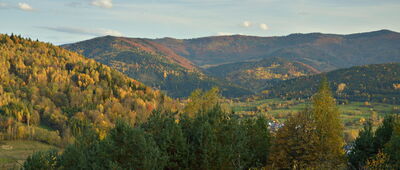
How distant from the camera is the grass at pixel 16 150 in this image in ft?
468

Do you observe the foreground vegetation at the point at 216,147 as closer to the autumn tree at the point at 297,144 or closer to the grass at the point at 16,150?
the autumn tree at the point at 297,144

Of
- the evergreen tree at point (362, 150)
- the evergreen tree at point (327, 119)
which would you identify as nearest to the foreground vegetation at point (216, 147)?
the evergreen tree at point (362, 150)

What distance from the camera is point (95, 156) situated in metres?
53.9

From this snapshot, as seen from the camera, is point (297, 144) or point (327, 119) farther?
point (327, 119)

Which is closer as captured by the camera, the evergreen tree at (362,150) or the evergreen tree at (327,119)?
the evergreen tree at (362,150)

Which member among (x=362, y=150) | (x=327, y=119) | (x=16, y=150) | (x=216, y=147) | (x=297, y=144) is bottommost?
(x=16, y=150)

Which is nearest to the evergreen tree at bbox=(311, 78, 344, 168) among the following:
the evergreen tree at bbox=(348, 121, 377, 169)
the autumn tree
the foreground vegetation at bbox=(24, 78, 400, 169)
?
the foreground vegetation at bbox=(24, 78, 400, 169)

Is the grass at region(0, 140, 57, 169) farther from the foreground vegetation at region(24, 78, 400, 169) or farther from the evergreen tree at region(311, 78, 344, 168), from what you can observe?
the evergreen tree at region(311, 78, 344, 168)

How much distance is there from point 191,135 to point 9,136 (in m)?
154

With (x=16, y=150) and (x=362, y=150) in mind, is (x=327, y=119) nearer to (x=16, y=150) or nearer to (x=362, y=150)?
(x=362, y=150)

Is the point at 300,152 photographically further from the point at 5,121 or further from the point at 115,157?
the point at 5,121

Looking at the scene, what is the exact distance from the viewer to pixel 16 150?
165 meters

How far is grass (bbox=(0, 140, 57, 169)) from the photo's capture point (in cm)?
→ 14255

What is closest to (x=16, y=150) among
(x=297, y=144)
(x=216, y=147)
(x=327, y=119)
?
(x=216, y=147)
